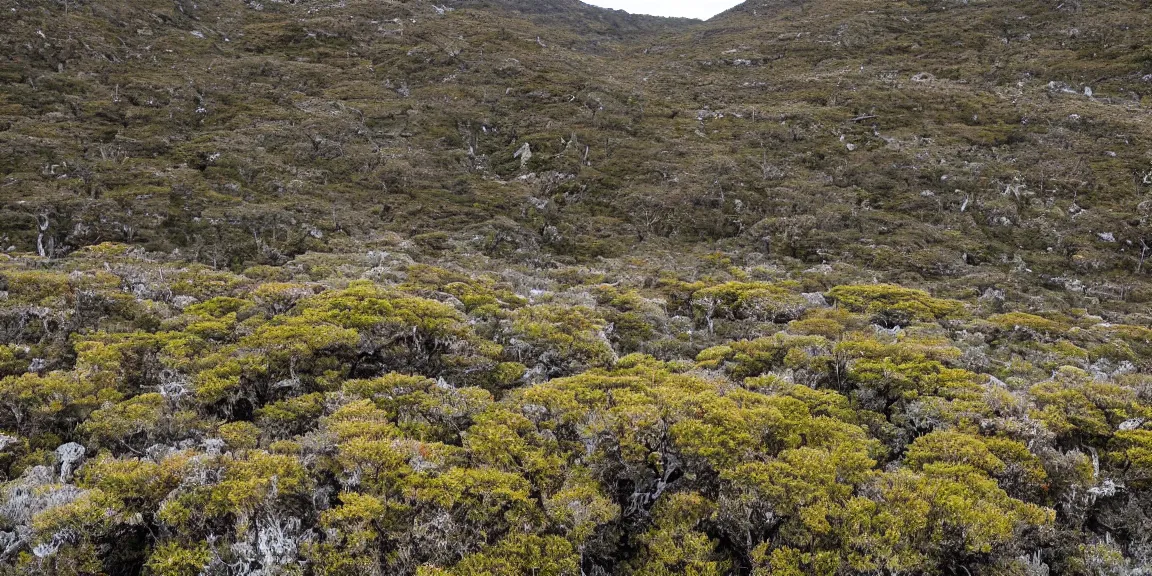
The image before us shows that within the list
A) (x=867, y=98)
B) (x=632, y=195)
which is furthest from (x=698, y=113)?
(x=632, y=195)

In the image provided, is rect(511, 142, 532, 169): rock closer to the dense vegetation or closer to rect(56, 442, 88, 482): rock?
Answer: the dense vegetation

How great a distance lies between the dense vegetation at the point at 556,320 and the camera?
7812mm

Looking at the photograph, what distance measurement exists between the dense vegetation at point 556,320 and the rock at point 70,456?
44mm

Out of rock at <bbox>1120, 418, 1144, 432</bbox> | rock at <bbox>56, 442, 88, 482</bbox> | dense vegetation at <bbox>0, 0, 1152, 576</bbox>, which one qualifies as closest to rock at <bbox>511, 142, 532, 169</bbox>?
dense vegetation at <bbox>0, 0, 1152, 576</bbox>

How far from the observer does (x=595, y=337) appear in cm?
1524

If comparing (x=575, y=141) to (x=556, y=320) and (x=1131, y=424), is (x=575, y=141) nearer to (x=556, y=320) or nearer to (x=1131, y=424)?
(x=556, y=320)

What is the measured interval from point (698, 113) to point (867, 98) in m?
18.1

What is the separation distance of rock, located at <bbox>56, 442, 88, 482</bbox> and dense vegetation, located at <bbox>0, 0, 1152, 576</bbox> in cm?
4

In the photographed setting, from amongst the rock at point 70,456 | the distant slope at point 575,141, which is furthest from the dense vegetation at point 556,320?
the distant slope at point 575,141

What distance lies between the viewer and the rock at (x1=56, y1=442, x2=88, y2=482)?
854 centimetres

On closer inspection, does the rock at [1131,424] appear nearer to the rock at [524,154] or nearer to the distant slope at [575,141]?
the distant slope at [575,141]

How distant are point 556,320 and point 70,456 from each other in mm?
10903

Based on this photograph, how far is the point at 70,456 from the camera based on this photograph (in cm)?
883

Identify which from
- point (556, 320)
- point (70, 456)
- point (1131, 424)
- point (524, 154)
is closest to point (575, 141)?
point (524, 154)
